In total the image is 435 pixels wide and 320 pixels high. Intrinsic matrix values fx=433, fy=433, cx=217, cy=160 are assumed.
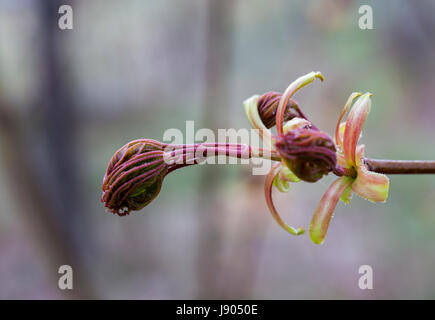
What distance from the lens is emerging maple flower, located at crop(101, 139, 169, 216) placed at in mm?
986

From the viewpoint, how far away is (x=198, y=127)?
371 centimetres

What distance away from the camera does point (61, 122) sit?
123 inches

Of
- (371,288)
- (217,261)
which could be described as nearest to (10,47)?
(217,261)

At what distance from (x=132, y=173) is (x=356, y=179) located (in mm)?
533

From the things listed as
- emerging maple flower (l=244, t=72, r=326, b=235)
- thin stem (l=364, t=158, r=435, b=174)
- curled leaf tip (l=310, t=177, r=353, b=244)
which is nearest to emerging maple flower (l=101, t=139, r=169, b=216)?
emerging maple flower (l=244, t=72, r=326, b=235)

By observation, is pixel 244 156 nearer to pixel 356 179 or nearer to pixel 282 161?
pixel 282 161

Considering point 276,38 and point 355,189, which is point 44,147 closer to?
point 355,189

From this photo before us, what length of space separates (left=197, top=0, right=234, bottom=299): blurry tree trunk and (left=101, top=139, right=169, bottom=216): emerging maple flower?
240cm

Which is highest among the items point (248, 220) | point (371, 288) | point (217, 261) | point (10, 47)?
point (10, 47)

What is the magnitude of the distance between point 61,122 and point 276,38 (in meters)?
3.16

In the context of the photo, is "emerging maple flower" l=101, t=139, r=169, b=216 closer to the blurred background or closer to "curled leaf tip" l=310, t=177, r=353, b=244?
"curled leaf tip" l=310, t=177, r=353, b=244

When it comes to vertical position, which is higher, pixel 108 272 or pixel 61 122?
pixel 61 122

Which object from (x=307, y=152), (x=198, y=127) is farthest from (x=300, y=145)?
(x=198, y=127)

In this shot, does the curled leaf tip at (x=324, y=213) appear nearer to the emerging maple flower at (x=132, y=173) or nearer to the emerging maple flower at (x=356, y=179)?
the emerging maple flower at (x=356, y=179)
